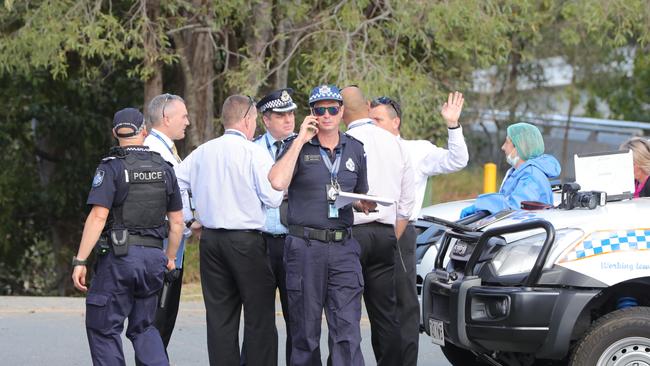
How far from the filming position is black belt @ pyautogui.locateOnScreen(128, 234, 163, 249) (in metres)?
7.01

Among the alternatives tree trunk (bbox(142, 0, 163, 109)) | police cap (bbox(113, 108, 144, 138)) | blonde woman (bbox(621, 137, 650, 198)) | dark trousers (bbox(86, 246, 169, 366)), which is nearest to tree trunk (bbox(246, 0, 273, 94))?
tree trunk (bbox(142, 0, 163, 109))

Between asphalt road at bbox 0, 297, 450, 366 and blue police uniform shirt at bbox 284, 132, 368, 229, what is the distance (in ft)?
7.76

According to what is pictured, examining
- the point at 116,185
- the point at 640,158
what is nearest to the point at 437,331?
the point at 116,185

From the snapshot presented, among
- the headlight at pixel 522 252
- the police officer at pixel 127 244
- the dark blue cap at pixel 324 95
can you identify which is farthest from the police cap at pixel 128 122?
the headlight at pixel 522 252

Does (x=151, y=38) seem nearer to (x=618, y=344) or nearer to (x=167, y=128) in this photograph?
(x=167, y=128)

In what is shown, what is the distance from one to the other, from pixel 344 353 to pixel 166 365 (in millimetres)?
1040

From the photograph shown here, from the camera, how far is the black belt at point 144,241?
7012 millimetres

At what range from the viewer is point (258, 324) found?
7.65m

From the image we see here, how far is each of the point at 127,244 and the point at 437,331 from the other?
72.3 inches

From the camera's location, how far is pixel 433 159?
8273 mm

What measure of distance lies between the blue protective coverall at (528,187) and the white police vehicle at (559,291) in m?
0.99

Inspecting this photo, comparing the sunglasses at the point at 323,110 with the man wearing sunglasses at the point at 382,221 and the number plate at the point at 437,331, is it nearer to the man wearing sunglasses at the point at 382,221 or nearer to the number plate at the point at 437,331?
the man wearing sunglasses at the point at 382,221

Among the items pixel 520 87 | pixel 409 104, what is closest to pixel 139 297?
pixel 409 104

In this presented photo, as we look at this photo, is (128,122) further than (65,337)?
No
